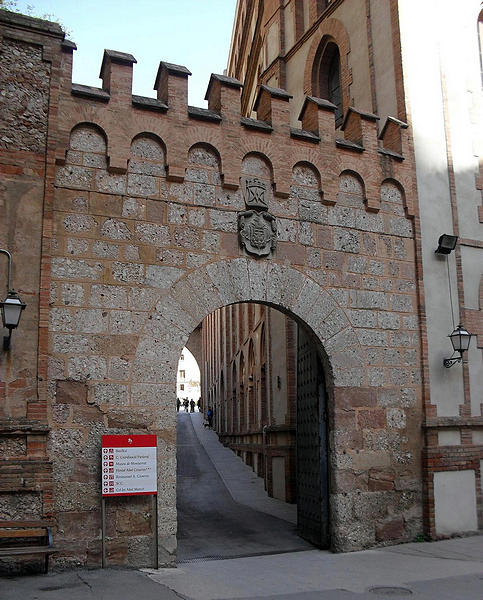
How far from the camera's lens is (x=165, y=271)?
8.32 m

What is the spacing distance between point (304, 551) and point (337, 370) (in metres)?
2.55

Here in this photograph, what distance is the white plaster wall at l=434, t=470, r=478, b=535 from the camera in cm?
961

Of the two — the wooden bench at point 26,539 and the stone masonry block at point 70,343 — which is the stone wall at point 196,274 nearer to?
the stone masonry block at point 70,343

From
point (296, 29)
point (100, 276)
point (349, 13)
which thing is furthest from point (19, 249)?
point (296, 29)

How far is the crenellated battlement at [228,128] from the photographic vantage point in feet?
27.0

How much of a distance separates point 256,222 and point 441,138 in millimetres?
4121

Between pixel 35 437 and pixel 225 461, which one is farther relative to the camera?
pixel 225 461

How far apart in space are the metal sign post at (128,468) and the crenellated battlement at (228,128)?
3340 mm

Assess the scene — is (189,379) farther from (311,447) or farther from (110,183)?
(110,183)

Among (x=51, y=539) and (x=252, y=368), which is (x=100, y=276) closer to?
(x=51, y=539)

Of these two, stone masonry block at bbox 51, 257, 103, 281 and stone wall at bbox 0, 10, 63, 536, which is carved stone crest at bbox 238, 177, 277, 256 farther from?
stone wall at bbox 0, 10, 63, 536

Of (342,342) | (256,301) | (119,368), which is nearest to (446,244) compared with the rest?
(342,342)

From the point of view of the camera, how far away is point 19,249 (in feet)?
24.6

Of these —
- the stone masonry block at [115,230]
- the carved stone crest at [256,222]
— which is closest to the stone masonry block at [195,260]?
the carved stone crest at [256,222]
